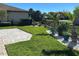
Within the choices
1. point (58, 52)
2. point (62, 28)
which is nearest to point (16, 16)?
point (58, 52)

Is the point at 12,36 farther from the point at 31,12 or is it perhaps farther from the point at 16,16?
the point at 31,12

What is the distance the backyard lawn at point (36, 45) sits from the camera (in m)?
7.33

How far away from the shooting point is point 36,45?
26.1ft

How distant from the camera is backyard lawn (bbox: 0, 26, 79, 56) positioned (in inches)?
289

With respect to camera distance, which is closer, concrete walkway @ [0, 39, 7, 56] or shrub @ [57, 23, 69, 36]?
concrete walkway @ [0, 39, 7, 56]

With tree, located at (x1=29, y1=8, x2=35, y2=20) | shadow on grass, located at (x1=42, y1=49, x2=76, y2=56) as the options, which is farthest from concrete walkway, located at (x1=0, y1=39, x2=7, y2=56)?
tree, located at (x1=29, y1=8, x2=35, y2=20)

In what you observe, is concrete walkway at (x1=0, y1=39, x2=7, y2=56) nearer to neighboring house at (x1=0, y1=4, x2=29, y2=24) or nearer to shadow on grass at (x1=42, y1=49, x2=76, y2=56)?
neighboring house at (x1=0, y1=4, x2=29, y2=24)

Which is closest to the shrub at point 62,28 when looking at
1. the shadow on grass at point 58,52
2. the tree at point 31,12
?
the tree at point 31,12

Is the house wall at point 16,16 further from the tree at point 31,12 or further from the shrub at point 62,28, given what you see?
the shrub at point 62,28

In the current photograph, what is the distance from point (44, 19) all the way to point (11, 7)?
37.9 inches

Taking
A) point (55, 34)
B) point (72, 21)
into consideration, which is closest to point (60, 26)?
point (55, 34)

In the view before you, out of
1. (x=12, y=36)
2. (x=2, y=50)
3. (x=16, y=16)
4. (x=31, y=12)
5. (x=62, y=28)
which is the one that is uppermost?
(x=31, y=12)

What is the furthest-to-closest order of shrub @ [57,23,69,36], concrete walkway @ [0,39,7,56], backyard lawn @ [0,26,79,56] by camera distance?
shrub @ [57,23,69,36] → backyard lawn @ [0,26,79,56] → concrete walkway @ [0,39,7,56]

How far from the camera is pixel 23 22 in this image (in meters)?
7.88
